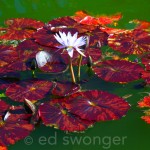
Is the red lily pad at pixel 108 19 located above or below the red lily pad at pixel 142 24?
above

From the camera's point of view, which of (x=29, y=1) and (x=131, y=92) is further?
(x=29, y=1)

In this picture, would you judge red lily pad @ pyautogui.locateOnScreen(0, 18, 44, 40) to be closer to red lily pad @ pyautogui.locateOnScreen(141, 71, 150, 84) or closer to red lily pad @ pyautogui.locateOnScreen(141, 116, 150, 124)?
red lily pad @ pyautogui.locateOnScreen(141, 71, 150, 84)

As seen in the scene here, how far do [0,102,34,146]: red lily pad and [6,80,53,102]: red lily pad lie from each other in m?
0.08

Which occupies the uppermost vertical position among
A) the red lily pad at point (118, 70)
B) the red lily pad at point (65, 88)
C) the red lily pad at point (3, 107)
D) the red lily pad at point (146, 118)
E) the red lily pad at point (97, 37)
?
the red lily pad at point (97, 37)

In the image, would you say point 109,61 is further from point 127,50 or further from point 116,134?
point 116,134

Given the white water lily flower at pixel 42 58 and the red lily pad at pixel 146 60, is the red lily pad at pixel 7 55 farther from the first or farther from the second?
the red lily pad at pixel 146 60

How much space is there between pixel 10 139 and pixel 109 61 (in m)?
0.83

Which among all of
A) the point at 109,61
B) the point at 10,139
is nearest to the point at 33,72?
the point at 109,61

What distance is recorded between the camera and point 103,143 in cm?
173

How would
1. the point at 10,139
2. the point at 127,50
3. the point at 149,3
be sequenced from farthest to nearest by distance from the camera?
the point at 149,3 < the point at 127,50 < the point at 10,139

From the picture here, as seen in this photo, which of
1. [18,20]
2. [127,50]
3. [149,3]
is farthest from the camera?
[149,3]

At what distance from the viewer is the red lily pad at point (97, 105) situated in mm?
1831

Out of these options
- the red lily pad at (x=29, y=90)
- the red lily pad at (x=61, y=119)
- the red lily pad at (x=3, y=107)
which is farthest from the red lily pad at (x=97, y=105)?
the red lily pad at (x=3, y=107)

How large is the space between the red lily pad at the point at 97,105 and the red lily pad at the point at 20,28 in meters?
0.83
